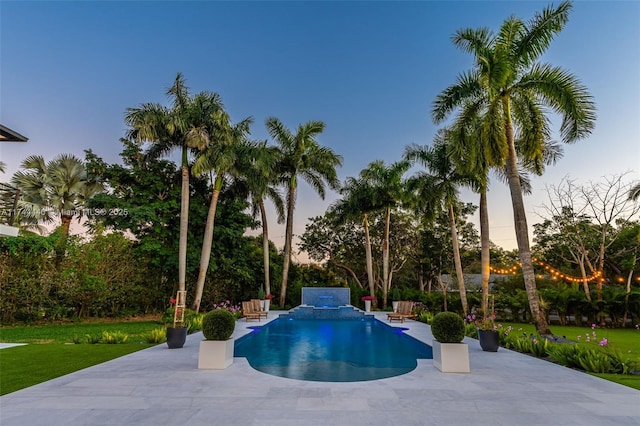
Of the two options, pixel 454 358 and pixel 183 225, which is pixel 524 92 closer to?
pixel 454 358

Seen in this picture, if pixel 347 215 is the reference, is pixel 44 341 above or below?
below

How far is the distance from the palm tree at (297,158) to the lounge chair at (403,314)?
8025 mm

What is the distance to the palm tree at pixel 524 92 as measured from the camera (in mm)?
9781

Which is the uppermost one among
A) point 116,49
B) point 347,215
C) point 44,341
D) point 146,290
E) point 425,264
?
point 116,49

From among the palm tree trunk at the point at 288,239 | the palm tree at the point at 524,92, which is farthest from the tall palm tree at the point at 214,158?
the palm tree at the point at 524,92

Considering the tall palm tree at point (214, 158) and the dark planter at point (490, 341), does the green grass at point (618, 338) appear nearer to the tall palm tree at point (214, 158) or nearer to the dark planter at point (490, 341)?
the dark planter at point (490, 341)

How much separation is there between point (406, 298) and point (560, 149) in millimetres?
11670

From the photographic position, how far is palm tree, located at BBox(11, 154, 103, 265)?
15945 millimetres

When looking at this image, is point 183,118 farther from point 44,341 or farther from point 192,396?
point 192,396

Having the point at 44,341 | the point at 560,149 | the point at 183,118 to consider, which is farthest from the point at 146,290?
the point at 560,149

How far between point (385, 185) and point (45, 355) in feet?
59.8

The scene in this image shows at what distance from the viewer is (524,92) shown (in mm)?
10836

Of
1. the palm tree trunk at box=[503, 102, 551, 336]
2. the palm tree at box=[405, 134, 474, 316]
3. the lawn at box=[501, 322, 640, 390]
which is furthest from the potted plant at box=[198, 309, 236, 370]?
the palm tree at box=[405, 134, 474, 316]

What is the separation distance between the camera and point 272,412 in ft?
13.0
